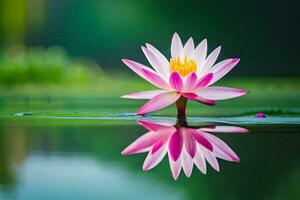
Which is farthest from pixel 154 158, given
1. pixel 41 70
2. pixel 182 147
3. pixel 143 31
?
pixel 143 31

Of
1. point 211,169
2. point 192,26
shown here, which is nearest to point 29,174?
point 211,169

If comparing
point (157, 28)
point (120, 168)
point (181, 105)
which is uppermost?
point (157, 28)

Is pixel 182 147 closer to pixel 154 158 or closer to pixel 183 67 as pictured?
pixel 154 158

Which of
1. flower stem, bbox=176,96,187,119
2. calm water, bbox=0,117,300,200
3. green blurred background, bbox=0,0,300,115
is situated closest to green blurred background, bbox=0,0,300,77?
green blurred background, bbox=0,0,300,115

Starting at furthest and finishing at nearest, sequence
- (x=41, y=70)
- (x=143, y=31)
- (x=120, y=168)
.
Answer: (x=143, y=31) < (x=41, y=70) < (x=120, y=168)

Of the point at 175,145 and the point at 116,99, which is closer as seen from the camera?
the point at 175,145

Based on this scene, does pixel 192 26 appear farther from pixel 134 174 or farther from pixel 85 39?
pixel 134 174
